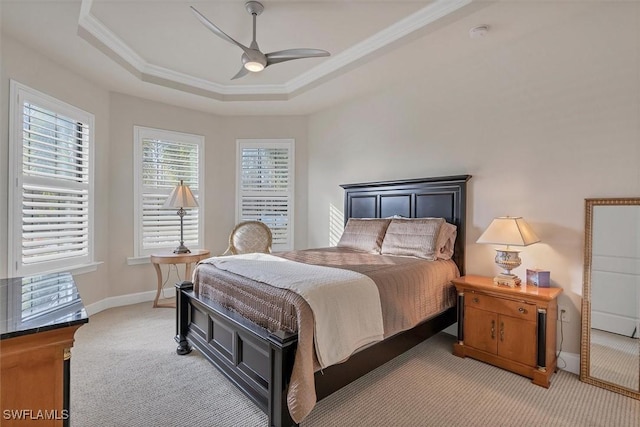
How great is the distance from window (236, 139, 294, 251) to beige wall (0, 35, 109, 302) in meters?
1.80

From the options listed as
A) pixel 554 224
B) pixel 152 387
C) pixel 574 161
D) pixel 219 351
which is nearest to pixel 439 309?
pixel 554 224

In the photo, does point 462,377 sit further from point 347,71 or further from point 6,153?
point 6,153

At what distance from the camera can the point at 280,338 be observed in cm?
167

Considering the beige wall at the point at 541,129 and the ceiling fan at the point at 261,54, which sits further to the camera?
the ceiling fan at the point at 261,54

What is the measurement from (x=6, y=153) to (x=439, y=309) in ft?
13.6

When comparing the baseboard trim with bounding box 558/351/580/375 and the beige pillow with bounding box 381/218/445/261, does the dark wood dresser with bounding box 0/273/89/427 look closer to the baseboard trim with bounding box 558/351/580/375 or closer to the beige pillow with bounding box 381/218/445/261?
the beige pillow with bounding box 381/218/445/261

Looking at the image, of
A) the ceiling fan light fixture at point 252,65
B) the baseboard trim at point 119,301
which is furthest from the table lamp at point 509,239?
the baseboard trim at point 119,301

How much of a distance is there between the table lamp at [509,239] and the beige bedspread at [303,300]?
466 millimetres

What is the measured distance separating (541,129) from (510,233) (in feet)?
3.25

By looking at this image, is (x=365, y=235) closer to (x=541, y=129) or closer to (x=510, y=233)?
(x=510, y=233)

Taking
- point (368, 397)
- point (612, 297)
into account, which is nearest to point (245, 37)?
point (368, 397)

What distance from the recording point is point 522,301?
7.99 feet

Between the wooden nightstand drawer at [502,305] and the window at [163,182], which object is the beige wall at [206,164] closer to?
the window at [163,182]

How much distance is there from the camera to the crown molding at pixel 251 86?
8.75 feet
